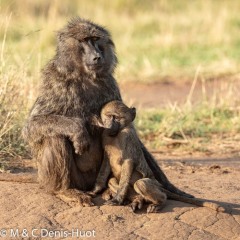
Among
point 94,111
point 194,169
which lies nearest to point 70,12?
point 194,169

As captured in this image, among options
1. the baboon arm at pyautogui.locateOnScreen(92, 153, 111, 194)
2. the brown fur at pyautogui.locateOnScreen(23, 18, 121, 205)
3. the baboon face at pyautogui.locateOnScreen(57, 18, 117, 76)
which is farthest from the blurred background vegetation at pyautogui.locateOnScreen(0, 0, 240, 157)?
the baboon arm at pyautogui.locateOnScreen(92, 153, 111, 194)

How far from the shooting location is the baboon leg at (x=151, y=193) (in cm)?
543

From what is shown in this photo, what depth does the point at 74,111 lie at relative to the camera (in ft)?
19.2

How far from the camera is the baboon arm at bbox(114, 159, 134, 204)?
18.1ft

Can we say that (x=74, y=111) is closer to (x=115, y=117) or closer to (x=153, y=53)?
(x=115, y=117)

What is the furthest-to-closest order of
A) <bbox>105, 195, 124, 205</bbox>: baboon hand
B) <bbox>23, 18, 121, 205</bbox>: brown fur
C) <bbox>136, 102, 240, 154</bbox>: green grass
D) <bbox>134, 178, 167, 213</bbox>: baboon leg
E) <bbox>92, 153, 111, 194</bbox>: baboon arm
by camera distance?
<bbox>136, 102, 240, 154</bbox>: green grass < <bbox>92, 153, 111, 194</bbox>: baboon arm < <bbox>23, 18, 121, 205</bbox>: brown fur < <bbox>105, 195, 124, 205</bbox>: baboon hand < <bbox>134, 178, 167, 213</bbox>: baboon leg

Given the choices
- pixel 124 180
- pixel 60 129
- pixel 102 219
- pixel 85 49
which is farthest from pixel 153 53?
pixel 102 219

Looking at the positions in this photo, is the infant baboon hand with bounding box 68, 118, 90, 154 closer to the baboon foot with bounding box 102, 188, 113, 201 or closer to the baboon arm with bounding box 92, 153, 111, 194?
the baboon arm with bounding box 92, 153, 111, 194

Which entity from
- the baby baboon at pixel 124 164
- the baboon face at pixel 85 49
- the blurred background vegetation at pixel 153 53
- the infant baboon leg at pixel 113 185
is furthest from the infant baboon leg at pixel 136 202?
the blurred background vegetation at pixel 153 53

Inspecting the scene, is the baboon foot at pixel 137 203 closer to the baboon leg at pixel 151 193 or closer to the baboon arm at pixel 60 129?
the baboon leg at pixel 151 193

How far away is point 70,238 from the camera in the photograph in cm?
526

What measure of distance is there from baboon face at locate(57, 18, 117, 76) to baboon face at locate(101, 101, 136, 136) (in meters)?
0.33

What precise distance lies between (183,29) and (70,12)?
4.21m

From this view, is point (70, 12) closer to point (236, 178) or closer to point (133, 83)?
point (133, 83)
